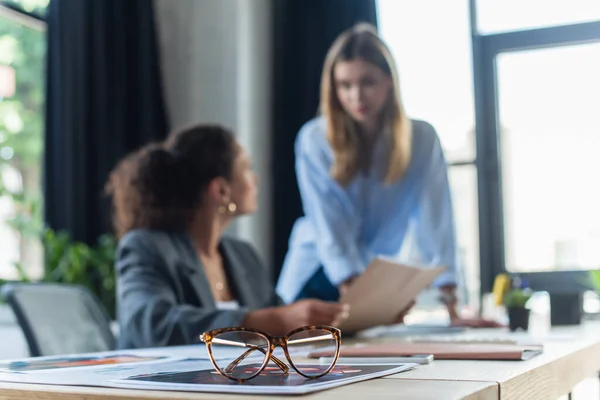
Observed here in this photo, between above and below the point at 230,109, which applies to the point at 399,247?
below

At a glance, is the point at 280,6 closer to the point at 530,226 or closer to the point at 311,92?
the point at 311,92

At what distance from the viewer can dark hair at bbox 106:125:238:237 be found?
2.04 metres

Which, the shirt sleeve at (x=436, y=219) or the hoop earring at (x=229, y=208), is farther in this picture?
the shirt sleeve at (x=436, y=219)

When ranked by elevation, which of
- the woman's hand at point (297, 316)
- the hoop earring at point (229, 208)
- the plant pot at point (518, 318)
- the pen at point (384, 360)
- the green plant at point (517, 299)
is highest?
the hoop earring at point (229, 208)

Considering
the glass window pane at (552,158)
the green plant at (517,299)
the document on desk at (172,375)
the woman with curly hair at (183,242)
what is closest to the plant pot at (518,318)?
the green plant at (517,299)

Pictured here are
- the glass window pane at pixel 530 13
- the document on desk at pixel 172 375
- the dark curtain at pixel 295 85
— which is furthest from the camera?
the dark curtain at pixel 295 85

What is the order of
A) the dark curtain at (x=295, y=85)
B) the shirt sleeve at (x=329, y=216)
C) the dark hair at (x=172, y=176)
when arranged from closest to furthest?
the dark hair at (x=172, y=176) → the shirt sleeve at (x=329, y=216) → the dark curtain at (x=295, y=85)

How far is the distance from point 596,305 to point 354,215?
3.52 feet

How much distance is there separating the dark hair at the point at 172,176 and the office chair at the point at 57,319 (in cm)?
20

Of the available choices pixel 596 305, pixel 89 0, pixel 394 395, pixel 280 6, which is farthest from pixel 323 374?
pixel 280 6

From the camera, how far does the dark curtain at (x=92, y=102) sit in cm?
384

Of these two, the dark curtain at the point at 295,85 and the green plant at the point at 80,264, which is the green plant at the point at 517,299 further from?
the dark curtain at the point at 295,85

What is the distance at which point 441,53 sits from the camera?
4094 millimetres

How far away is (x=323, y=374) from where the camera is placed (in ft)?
2.49
